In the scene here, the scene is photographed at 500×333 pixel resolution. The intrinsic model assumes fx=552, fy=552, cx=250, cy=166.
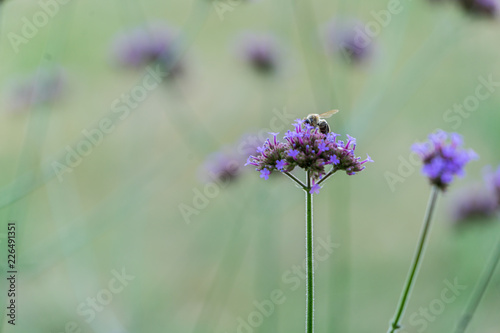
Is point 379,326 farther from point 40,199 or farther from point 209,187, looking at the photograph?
point 40,199

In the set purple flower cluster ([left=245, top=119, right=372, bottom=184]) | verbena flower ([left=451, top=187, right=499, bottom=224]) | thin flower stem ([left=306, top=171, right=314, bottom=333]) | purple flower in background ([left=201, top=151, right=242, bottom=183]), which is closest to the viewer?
thin flower stem ([left=306, top=171, right=314, bottom=333])

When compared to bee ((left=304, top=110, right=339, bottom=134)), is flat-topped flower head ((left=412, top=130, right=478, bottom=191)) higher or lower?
lower

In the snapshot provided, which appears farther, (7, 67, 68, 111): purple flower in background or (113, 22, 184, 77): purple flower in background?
(113, 22, 184, 77): purple flower in background

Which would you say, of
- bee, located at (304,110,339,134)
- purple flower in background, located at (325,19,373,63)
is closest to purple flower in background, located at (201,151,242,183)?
bee, located at (304,110,339,134)

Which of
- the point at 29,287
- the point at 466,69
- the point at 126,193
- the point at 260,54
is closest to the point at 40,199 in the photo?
the point at 29,287

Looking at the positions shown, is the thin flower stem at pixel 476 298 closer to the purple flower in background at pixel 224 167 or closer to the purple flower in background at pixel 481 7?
the purple flower in background at pixel 224 167

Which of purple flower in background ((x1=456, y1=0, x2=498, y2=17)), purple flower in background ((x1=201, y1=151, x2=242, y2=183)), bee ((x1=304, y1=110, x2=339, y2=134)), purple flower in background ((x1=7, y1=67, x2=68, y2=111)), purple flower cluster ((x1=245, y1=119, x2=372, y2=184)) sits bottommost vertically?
purple flower cluster ((x1=245, y1=119, x2=372, y2=184))

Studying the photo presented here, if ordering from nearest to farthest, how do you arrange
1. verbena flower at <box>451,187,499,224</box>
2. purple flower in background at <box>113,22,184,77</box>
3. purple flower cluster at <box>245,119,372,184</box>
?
purple flower cluster at <box>245,119,372,184</box>, verbena flower at <box>451,187,499,224</box>, purple flower in background at <box>113,22,184,77</box>

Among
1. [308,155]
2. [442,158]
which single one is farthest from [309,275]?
[442,158]

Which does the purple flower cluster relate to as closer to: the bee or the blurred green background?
the bee
